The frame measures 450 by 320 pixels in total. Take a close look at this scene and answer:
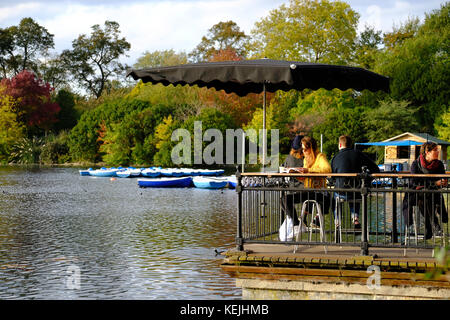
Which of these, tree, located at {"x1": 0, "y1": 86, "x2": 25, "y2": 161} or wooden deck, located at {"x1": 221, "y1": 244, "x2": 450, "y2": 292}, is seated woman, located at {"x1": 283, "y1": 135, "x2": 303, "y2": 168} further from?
tree, located at {"x1": 0, "y1": 86, "x2": 25, "y2": 161}

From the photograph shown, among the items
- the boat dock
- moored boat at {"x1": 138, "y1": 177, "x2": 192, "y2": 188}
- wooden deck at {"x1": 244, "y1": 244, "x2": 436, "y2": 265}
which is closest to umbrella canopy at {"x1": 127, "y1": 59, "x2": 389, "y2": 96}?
the boat dock

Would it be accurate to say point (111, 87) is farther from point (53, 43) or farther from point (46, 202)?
point (46, 202)

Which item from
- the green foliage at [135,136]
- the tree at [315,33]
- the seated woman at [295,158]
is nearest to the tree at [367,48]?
the tree at [315,33]

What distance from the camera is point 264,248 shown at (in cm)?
987

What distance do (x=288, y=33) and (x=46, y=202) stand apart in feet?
130

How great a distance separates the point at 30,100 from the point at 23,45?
38.9 ft

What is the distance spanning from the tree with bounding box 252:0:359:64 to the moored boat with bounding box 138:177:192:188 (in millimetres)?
24556

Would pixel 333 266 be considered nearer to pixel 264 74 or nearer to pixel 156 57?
pixel 264 74

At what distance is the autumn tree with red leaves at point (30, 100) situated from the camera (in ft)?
267

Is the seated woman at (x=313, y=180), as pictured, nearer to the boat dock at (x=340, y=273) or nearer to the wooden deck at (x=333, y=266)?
the boat dock at (x=340, y=273)

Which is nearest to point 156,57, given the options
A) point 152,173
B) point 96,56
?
Answer: point 96,56

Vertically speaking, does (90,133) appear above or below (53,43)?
below

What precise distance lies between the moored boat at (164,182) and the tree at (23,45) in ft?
178
